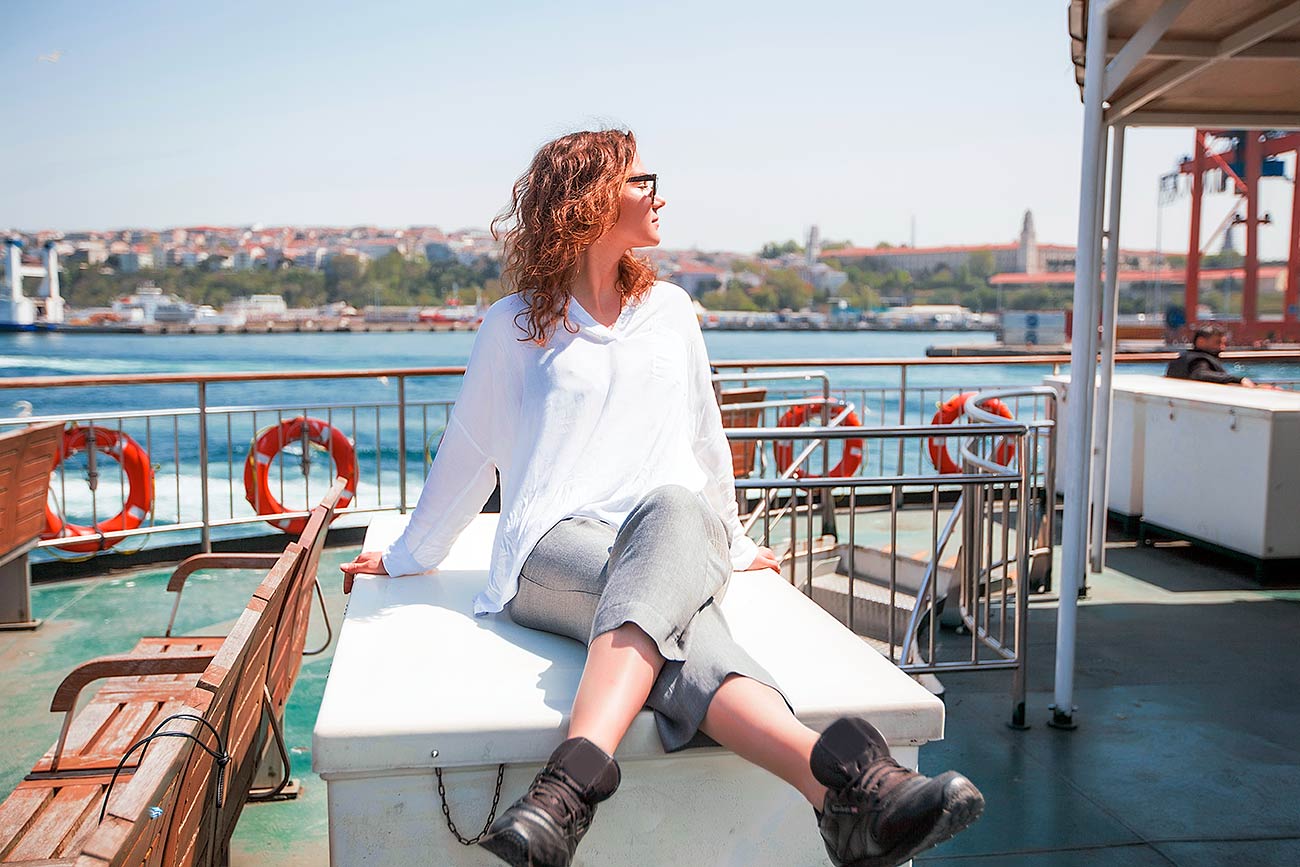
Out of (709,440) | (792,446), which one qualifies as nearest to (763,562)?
(709,440)

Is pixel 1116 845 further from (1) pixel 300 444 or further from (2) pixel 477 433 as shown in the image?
(1) pixel 300 444

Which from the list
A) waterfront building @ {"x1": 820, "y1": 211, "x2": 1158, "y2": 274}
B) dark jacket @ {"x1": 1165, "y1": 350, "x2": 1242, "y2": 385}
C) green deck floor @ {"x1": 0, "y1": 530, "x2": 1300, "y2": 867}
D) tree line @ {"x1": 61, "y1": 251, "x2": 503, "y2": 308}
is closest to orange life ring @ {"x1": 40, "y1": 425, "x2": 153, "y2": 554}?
green deck floor @ {"x1": 0, "y1": 530, "x2": 1300, "y2": 867}

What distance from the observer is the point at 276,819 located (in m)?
2.96

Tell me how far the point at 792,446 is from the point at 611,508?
4275mm

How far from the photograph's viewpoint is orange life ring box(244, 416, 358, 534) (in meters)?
6.82

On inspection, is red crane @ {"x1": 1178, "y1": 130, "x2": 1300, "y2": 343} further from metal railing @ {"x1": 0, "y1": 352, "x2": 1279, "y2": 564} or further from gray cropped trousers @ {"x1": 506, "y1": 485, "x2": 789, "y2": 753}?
gray cropped trousers @ {"x1": 506, "y1": 485, "x2": 789, "y2": 753}

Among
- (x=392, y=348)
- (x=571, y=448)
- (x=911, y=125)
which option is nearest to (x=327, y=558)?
(x=571, y=448)

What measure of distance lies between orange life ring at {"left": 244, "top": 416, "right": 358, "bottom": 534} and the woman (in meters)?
4.61

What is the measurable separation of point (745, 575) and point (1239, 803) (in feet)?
5.08

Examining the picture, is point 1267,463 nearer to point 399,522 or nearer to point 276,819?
point 399,522

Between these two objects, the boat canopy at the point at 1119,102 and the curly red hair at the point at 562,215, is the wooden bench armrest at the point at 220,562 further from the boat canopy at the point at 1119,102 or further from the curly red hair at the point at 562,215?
the boat canopy at the point at 1119,102

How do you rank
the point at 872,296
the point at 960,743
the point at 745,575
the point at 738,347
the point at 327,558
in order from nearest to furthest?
the point at 745,575
the point at 960,743
the point at 327,558
the point at 872,296
the point at 738,347

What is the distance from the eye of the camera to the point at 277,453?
7.19m

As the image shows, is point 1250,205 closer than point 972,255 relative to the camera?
Yes
